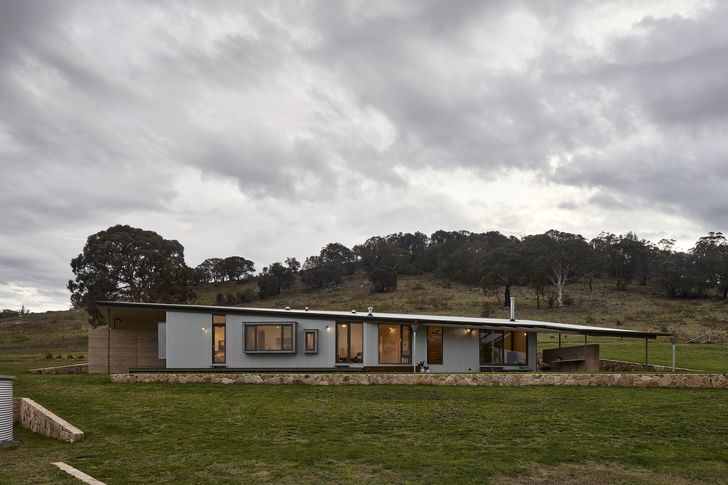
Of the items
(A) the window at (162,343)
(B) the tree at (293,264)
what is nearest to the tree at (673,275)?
(B) the tree at (293,264)

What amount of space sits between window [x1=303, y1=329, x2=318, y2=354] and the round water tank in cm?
1052

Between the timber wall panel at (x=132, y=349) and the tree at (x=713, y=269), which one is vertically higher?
the tree at (x=713, y=269)

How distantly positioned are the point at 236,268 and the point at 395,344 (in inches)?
2730

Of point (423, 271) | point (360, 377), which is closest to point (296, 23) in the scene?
point (360, 377)

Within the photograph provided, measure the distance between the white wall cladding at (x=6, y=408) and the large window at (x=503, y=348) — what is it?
15.8 metres

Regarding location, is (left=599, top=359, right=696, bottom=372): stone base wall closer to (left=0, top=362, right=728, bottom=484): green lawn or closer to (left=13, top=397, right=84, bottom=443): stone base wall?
(left=0, top=362, right=728, bottom=484): green lawn

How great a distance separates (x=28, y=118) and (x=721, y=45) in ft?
95.5

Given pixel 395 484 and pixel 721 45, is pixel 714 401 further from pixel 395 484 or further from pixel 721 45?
pixel 721 45

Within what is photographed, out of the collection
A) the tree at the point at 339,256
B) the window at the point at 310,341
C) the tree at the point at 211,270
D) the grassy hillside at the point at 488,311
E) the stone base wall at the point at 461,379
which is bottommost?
the grassy hillside at the point at 488,311

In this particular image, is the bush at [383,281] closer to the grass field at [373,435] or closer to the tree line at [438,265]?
the tree line at [438,265]

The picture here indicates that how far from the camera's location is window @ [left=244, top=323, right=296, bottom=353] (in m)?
19.8

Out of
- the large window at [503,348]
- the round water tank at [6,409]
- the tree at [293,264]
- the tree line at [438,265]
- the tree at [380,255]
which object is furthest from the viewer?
the tree at [293,264]

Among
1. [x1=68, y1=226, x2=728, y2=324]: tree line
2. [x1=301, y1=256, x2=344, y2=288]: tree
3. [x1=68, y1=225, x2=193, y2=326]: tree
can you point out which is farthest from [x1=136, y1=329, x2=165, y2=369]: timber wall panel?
[x1=301, y1=256, x2=344, y2=288]: tree

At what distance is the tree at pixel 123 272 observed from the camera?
4531cm
